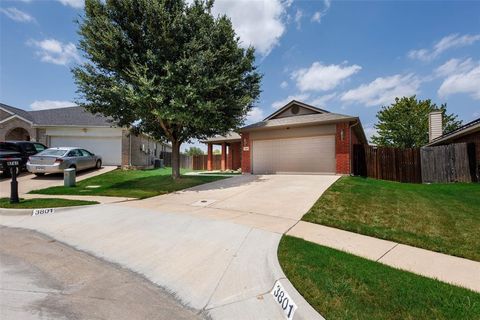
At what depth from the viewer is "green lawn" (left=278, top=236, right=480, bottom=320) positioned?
2584 millimetres

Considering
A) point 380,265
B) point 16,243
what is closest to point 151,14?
point 16,243

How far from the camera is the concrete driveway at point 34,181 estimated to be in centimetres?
1093

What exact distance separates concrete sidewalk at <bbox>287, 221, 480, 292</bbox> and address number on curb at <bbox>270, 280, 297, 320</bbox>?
1895mm

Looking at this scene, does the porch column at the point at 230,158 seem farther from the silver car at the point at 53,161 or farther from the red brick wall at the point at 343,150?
the silver car at the point at 53,161

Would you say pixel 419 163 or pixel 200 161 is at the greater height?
pixel 200 161

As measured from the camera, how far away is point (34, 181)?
41.6 ft

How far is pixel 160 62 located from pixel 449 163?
14.8 meters

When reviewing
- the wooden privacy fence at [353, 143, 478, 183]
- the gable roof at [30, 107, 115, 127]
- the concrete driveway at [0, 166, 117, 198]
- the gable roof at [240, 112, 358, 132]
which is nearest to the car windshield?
the concrete driveway at [0, 166, 117, 198]

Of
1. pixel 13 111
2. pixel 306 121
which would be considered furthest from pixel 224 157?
pixel 13 111

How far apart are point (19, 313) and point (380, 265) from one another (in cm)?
→ 453

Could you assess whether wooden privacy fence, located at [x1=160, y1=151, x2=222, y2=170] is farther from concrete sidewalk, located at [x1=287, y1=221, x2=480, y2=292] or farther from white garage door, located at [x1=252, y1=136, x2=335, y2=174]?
concrete sidewalk, located at [x1=287, y1=221, x2=480, y2=292]

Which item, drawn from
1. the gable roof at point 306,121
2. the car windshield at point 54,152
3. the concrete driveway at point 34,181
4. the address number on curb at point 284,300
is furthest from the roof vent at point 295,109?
the address number on curb at point 284,300

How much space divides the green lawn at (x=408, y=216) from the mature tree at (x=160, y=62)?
615 cm

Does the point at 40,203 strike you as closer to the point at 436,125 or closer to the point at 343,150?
the point at 343,150
